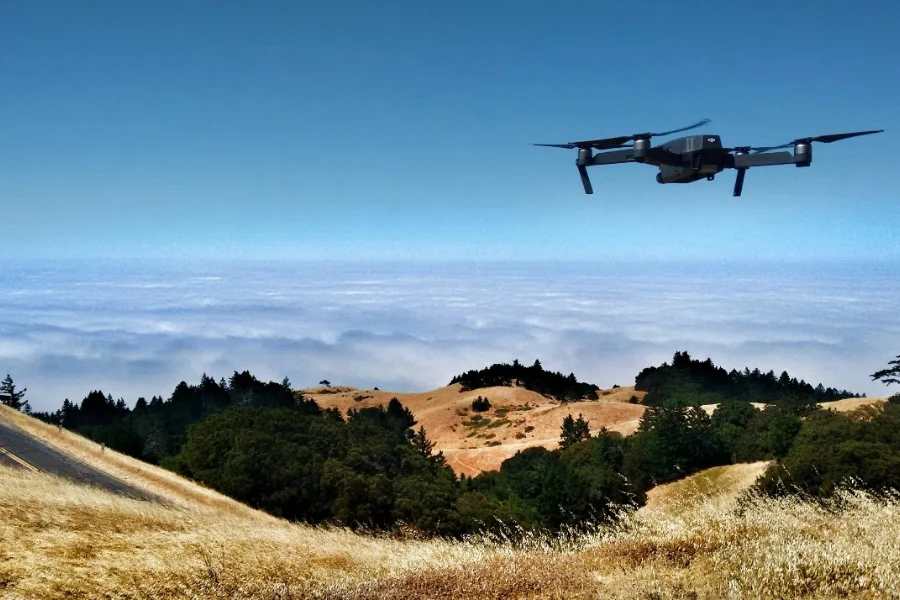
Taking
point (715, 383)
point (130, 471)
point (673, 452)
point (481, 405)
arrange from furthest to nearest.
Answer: point (715, 383)
point (481, 405)
point (673, 452)
point (130, 471)

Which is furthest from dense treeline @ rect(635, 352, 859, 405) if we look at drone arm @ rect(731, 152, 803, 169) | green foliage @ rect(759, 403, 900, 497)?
drone arm @ rect(731, 152, 803, 169)

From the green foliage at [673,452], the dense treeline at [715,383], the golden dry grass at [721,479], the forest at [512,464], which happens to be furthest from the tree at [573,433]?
the dense treeline at [715,383]

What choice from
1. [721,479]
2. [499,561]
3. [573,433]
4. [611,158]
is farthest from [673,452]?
[499,561]

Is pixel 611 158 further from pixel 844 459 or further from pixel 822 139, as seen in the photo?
pixel 844 459

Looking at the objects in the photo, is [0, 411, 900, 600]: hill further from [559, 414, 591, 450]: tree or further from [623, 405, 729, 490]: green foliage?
[559, 414, 591, 450]: tree

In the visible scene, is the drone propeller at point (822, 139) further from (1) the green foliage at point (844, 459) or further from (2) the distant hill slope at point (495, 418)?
(2) the distant hill slope at point (495, 418)

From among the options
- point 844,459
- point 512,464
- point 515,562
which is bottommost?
point 512,464
